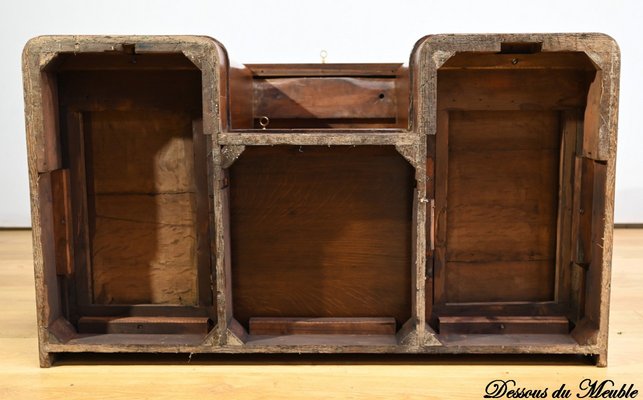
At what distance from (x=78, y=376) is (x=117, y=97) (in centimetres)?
80

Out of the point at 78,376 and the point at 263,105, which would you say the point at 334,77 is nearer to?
the point at 263,105

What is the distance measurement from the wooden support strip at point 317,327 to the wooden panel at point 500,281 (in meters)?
0.23

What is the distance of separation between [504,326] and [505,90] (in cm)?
70

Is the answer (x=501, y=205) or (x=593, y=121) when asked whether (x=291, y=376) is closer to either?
(x=501, y=205)

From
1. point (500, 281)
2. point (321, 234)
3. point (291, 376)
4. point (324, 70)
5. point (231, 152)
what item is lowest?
point (291, 376)

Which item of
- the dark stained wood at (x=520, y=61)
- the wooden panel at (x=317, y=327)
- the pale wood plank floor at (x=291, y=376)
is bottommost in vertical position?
the pale wood plank floor at (x=291, y=376)

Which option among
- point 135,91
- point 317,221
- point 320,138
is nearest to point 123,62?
point 135,91

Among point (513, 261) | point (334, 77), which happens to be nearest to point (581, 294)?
point (513, 261)

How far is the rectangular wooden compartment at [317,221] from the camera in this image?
1911mm

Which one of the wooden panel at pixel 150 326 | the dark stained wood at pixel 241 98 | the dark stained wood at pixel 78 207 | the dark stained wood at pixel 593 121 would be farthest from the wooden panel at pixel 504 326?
the dark stained wood at pixel 78 207

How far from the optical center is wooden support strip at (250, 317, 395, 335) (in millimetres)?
2027

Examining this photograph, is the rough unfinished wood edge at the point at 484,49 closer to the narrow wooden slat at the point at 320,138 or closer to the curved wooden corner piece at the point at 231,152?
the narrow wooden slat at the point at 320,138

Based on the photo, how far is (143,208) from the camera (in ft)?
6.71

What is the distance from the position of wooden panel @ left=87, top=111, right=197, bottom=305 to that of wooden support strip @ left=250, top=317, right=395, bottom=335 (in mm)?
231
